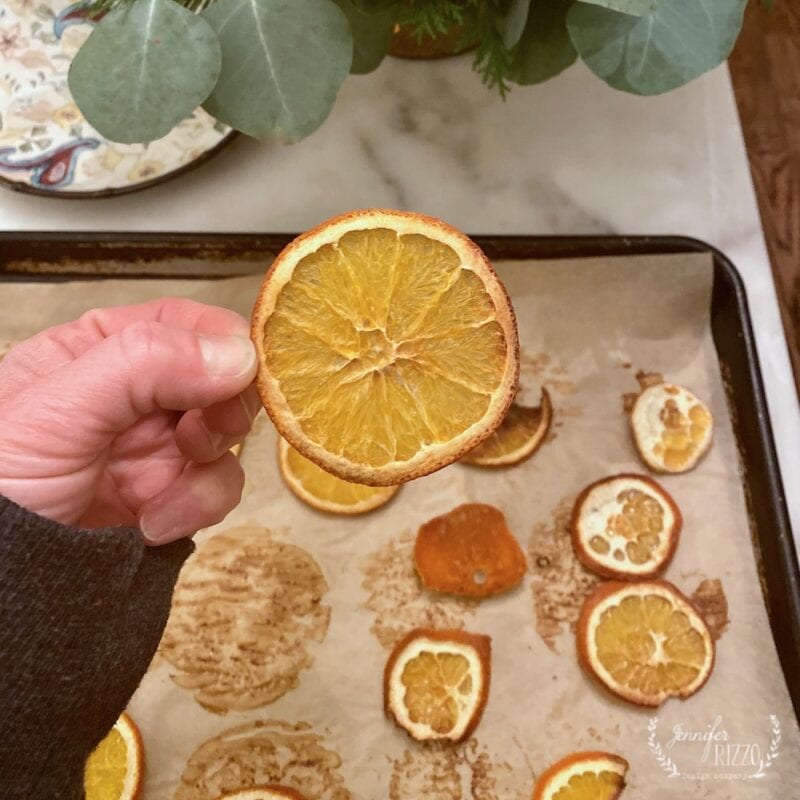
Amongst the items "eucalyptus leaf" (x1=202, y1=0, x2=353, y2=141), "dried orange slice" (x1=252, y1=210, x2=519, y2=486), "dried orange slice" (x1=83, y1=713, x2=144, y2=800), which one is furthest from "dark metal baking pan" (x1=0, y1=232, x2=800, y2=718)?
"dried orange slice" (x1=83, y1=713, x2=144, y2=800)

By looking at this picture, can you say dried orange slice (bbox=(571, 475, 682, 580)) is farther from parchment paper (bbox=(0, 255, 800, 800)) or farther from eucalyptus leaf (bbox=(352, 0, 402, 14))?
eucalyptus leaf (bbox=(352, 0, 402, 14))

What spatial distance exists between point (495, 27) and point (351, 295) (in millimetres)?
530

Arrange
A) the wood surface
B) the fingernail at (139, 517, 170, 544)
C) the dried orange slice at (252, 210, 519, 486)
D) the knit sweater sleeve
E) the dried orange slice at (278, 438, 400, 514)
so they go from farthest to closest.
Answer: the wood surface < the dried orange slice at (278, 438, 400, 514) < the fingernail at (139, 517, 170, 544) < the dried orange slice at (252, 210, 519, 486) < the knit sweater sleeve

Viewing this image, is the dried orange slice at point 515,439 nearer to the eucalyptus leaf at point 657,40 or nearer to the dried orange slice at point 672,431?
the dried orange slice at point 672,431

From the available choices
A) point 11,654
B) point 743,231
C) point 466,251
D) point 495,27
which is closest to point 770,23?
point 743,231

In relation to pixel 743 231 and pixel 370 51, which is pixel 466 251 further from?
pixel 743 231

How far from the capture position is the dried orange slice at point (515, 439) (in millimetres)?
1342

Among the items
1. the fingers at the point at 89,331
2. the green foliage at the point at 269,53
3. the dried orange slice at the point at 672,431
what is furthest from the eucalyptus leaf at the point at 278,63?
the dried orange slice at the point at 672,431

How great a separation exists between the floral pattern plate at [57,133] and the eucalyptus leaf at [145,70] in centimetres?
48

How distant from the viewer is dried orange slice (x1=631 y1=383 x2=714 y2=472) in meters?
1.34

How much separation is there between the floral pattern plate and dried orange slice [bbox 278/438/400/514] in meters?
0.57

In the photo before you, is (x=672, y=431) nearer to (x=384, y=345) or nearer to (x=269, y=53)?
(x=384, y=345)

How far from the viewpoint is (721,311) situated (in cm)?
138

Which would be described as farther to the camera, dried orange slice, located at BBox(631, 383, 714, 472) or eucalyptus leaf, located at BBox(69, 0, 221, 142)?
dried orange slice, located at BBox(631, 383, 714, 472)
